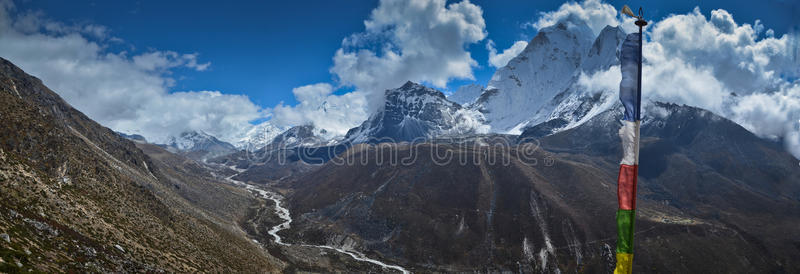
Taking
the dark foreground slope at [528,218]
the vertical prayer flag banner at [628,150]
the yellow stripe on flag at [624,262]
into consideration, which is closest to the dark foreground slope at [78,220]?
the yellow stripe on flag at [624,262]

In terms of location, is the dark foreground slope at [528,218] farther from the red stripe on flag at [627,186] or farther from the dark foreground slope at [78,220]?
the red stripe on flag at [627,186]

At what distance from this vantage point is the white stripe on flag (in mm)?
14163

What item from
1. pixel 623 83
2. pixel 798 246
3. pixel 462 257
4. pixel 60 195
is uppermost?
pixel 623 83

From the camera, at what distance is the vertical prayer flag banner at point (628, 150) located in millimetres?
13586

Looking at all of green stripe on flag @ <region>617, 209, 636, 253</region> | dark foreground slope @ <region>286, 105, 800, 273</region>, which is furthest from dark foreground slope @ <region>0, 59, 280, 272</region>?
dark foreground slope @ <region>286, 105, 800, 273</region>

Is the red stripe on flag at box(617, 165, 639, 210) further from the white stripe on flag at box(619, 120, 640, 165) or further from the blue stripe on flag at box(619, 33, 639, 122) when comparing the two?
the blue stripe on flag at box(619, 33, 639, 122)

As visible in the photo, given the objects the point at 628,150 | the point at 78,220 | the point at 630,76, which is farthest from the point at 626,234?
the point at 78,220

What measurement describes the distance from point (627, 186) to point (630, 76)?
4165 mm

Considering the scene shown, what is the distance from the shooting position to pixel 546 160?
180750 mm

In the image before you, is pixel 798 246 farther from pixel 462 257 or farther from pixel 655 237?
pixel 462 257

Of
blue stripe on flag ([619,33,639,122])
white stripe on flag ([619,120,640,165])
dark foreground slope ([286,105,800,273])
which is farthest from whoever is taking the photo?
dark foreground slope ([286,105,800,273])

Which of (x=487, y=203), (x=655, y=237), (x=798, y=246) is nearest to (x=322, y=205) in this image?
(x=487, y=203)

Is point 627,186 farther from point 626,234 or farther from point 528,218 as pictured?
point 528,218

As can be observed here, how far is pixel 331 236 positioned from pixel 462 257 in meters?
46.3
